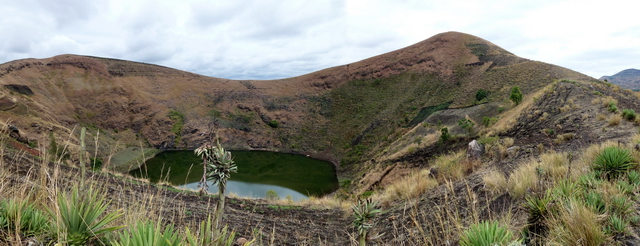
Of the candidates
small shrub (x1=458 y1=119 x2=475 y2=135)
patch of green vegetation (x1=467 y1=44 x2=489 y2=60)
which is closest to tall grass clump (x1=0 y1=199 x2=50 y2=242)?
small shrub (x1=458 y1=119 x2=475 y2=135)

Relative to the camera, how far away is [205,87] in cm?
5262

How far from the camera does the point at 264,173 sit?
3156cm

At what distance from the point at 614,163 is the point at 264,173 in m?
30.0

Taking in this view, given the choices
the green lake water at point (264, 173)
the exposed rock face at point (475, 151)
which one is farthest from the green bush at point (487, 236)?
the green lake water at point (264, 173)

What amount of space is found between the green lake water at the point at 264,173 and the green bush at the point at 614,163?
63.0 ft

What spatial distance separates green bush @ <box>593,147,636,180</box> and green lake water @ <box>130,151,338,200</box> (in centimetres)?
1921

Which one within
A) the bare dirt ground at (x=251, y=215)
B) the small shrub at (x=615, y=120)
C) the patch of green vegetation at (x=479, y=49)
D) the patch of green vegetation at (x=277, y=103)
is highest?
the patch of green vegetation at (x=479, y=49)

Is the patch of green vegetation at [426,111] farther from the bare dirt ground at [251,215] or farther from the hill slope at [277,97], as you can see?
the bare dirt ground at [251,215]

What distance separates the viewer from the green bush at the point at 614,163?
3939 millimetres

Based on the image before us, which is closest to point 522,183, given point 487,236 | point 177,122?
point 487,236

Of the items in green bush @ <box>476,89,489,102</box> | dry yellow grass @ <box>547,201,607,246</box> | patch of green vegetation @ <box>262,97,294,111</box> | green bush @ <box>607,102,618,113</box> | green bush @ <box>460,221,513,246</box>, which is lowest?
dry yellow grass @ <box>547,201,607,246</box>

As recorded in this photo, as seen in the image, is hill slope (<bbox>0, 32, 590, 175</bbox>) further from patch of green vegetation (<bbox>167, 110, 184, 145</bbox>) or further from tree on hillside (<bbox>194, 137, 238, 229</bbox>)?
tree on hillside (<bbox>194, 137, 238, 229</bbox>)

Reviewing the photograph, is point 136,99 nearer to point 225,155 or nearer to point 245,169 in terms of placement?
point 245,169

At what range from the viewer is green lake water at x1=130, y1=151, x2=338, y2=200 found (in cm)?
2530
